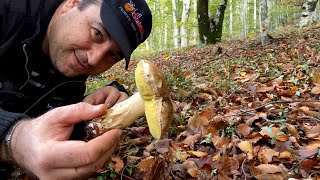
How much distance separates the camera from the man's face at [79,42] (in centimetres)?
209

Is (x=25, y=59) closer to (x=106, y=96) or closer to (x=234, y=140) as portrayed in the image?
(x=106, y=96)

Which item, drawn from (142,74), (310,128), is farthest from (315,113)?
(142,74)

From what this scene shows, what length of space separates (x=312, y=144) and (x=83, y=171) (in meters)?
1.47

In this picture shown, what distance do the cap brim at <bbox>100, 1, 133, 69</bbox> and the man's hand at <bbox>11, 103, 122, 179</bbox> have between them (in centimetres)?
93

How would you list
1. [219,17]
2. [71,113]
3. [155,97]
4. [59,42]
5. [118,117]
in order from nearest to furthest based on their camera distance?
[71,113], [155,97], [118,117], [59,42], [219,17]

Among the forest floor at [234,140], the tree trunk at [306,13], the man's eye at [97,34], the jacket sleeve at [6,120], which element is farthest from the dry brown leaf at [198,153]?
the tree trunk at [306,13]

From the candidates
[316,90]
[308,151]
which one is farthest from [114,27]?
[316,90]

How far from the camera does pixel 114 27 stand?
2.08m

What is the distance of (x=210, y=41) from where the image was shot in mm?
10766

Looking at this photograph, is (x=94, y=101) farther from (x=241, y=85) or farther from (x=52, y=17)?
(x=241, y=85)

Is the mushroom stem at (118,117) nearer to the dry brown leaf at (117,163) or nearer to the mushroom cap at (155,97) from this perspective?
the mushroom cap at (155,97)

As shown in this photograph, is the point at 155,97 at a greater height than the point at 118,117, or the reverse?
the point at 155,97

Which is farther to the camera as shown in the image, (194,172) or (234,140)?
(234,140)

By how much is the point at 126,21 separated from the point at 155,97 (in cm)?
96
